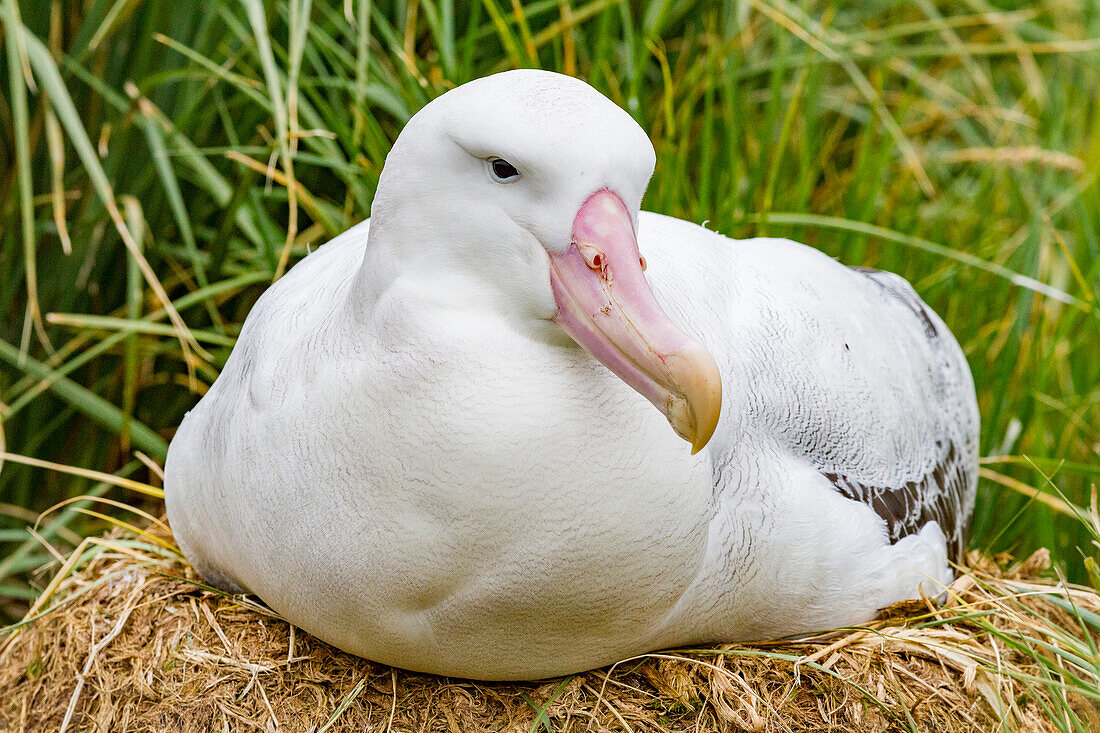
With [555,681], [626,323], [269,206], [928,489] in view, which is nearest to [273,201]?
[269,206]

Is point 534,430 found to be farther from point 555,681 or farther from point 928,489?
point 928,489

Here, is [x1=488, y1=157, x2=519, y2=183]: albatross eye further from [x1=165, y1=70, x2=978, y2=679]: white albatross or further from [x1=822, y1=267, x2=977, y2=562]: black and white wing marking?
[x1=822, y1=267, x2=977, y2=562]: black and white wing marking

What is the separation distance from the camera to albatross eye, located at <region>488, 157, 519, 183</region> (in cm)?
159

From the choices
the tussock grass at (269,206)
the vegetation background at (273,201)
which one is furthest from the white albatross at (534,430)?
the vegetation background at (273,201)

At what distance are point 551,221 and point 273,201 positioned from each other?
6.23 ft

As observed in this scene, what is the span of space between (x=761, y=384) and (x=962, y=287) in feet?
5.49

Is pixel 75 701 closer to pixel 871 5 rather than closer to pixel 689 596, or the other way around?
pixel 689 596

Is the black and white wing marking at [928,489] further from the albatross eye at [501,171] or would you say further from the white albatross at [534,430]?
the albatross eye at [501,171]

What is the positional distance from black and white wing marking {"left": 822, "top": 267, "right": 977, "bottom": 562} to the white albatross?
0.01 meters

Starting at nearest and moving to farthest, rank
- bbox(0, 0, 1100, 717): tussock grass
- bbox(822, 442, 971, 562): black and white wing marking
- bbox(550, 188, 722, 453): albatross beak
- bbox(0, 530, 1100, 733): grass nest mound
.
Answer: bbox(550, 188, 722, 453): albatross beak
bbox(0, 530, 1100, 733): grass nest mound
bbox(822, 442, 971, 562): black and white wing marking
bbox(0, 0, 1100, 717): tussock grass

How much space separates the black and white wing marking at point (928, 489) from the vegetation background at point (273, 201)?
5.1 inches

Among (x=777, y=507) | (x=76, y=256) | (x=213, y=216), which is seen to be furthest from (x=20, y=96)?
(x=777, y=507)

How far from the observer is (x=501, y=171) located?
1603mm

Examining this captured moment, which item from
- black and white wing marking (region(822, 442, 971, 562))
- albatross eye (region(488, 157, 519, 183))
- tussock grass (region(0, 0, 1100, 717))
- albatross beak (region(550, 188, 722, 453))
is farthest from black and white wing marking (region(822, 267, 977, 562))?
albatross eye (region(488, 157, 519, 183))
